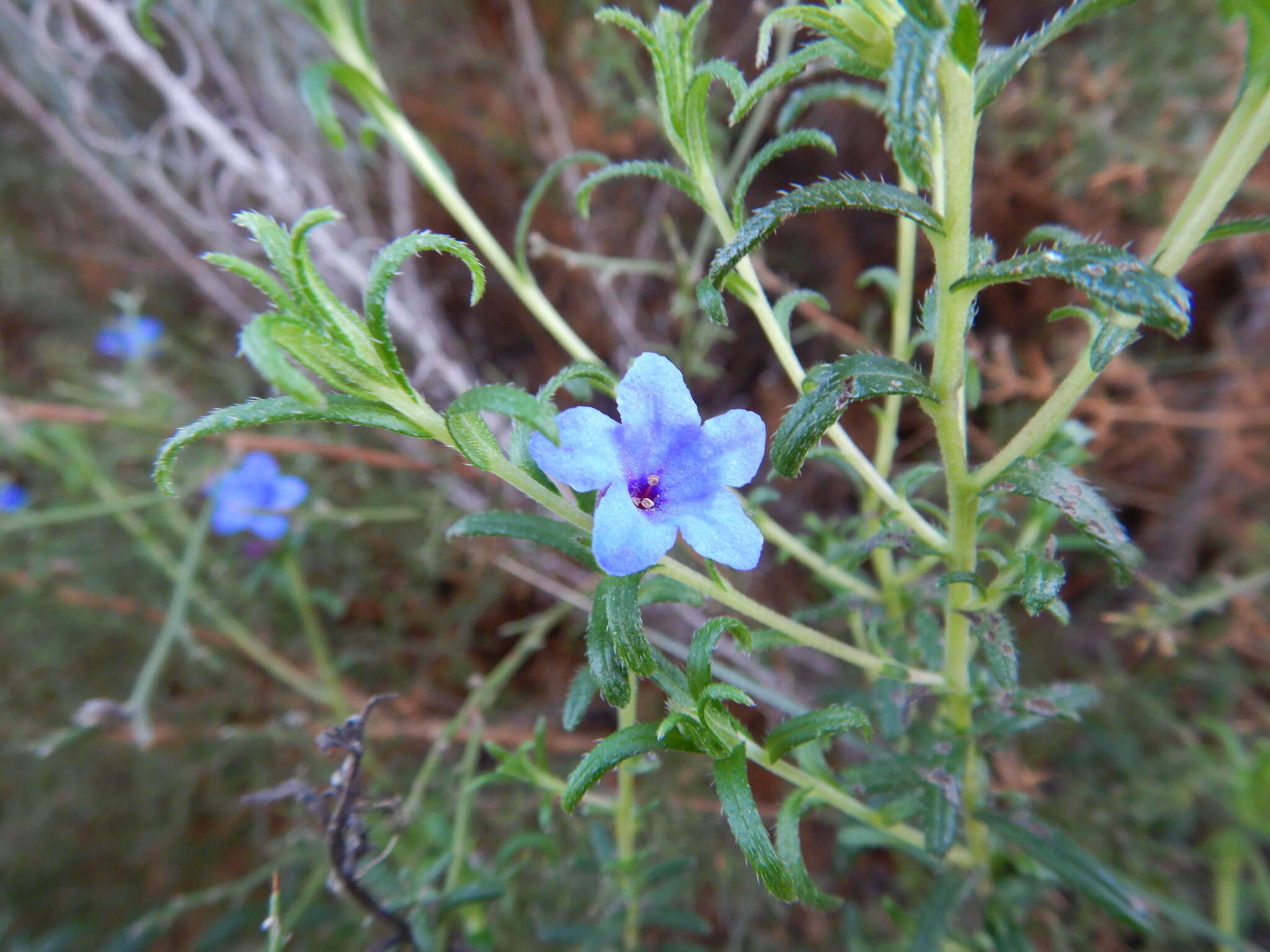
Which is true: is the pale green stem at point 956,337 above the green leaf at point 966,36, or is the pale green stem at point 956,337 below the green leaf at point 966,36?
below

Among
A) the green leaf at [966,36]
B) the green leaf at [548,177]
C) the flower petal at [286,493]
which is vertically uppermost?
the flower petal at [286,493]

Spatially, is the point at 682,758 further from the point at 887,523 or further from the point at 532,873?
the point at 887,523

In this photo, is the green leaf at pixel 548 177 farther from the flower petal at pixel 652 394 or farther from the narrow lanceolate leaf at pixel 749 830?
the narrow lanceolate leaf at pixel 749 830

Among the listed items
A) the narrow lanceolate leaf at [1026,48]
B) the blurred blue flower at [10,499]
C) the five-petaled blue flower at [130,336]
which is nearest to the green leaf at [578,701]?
the narrow lanceolate leaf at [1026,48]

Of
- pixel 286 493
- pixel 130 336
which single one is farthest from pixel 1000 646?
pixel 130 336

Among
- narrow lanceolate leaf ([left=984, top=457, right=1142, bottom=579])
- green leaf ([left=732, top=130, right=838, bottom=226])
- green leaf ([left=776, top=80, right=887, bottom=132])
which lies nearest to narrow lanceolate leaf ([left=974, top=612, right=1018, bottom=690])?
narrow lanceolate leaf ([left=984, top=457, right=1142, bottom=579])

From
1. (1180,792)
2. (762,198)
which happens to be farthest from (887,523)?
(762,198)
